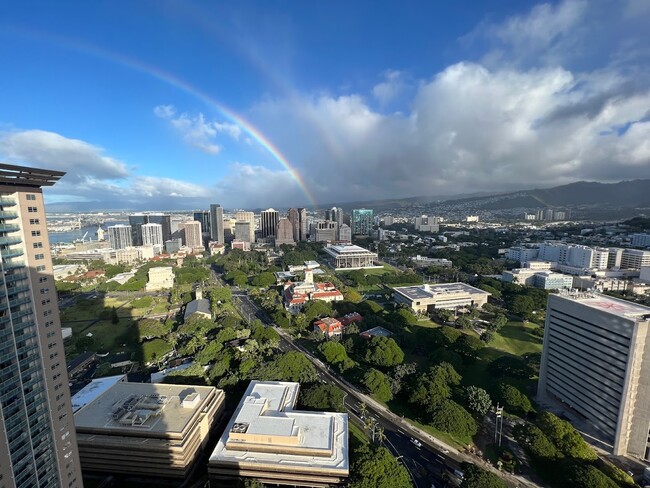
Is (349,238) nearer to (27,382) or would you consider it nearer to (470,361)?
(470,361)

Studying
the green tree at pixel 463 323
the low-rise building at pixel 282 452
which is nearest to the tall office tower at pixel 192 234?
the green tree at pixel 463 323

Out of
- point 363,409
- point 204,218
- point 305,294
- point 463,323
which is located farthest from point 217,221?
point 363,409

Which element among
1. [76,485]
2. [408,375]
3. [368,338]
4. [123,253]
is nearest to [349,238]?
[123,253]

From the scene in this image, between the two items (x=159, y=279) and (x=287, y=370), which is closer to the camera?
(x=287, y=370)

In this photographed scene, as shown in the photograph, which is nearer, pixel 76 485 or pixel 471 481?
pixel 76 485

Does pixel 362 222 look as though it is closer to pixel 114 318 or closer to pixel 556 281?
pixel 556 281

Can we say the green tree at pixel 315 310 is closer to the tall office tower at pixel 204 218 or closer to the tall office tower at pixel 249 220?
the tall office tower at pixel 249 220
